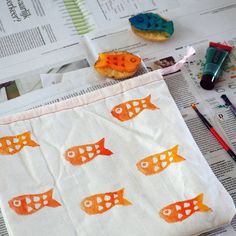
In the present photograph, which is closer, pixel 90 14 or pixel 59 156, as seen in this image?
pixel 59 156

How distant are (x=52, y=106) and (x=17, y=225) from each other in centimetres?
16

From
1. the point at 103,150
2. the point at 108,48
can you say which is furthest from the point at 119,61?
the point at 103,150

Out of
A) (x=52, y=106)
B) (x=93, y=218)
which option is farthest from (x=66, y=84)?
(x=93, y=218)

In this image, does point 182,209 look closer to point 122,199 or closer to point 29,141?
point 122,199

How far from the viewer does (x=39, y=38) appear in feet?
2.04

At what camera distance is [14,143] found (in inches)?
18.9

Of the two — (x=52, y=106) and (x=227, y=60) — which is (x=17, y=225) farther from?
(x=227, y=60)

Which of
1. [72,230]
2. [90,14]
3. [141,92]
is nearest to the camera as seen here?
[72,230]

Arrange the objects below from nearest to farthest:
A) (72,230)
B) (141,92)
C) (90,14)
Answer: (72,230)
(141,92)
(90,14)

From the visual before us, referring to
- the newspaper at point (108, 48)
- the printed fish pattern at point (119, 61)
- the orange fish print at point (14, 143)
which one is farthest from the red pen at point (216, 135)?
the orange fish print at point (14, 143)

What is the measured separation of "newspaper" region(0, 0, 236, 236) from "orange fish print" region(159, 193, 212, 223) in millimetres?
70

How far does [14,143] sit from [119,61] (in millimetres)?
196

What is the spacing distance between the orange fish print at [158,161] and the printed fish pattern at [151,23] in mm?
215

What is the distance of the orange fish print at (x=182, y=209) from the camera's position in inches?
17.0
